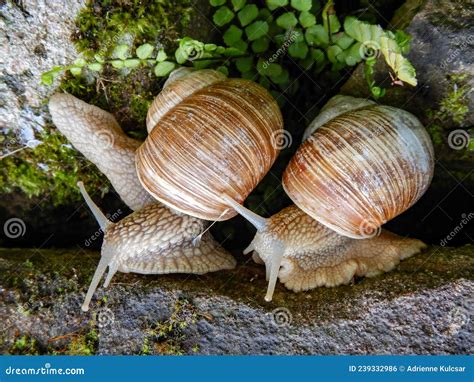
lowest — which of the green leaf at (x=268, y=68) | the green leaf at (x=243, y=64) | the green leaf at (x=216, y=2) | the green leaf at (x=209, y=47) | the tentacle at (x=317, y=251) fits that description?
the tentacle at (x=317, y=251)

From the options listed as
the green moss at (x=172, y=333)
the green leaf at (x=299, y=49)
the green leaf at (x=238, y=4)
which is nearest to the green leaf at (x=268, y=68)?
the green leaf at (x=299, y=49)

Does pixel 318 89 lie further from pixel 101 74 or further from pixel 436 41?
pixel 101 74

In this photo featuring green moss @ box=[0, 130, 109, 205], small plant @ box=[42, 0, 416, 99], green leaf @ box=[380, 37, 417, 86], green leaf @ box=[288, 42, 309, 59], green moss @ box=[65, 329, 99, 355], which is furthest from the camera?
green moss @ box=[0, 130, 109, 205]

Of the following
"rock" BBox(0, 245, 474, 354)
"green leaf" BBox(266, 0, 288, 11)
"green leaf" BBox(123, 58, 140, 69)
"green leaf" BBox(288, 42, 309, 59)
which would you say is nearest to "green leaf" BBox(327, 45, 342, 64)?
"green leaf" BBox(288, 42, 309, 59)

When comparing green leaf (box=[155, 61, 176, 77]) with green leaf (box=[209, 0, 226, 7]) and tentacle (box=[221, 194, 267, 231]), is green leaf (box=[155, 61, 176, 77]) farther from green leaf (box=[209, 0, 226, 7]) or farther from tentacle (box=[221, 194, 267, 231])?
tentacle (box=[221, 194, 267, 231])

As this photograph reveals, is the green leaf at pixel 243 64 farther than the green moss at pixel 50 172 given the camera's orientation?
No

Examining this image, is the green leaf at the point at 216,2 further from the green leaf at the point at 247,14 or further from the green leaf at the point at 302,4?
the green leaf at the point at 302,4

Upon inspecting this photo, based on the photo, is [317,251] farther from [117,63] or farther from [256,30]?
[117,63]

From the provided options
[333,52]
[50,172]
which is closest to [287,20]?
[333,52]

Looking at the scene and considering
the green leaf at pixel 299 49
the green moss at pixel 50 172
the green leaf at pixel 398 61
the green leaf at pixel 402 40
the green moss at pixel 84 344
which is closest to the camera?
the green leaf at pixel 398 61
